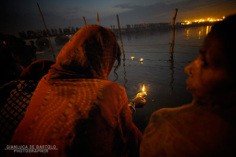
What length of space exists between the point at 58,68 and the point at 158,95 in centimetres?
394

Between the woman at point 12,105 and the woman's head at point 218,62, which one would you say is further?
the woman at point 12,105

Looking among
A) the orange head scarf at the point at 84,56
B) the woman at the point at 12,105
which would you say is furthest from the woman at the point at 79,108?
the woman at the point at 12,105

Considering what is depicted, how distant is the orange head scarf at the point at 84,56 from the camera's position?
1.05 metres

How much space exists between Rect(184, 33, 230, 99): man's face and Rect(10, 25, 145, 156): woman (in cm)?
68

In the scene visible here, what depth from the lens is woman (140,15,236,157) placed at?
1.43 ft

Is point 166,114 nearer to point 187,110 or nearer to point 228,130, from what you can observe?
point 187,110

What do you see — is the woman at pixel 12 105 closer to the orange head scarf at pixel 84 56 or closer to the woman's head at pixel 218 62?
the orange head scarf at pixel 84 56

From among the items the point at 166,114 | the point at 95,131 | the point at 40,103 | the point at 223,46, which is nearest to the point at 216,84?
the point at 223,46

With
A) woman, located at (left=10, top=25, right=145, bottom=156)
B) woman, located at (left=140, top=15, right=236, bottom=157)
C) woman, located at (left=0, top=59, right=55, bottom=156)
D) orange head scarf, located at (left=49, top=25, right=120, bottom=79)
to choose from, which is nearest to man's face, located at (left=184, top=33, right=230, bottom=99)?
woman, located at (left=140, top=15, right=236, bottom=157)

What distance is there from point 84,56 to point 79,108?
21.3 inches

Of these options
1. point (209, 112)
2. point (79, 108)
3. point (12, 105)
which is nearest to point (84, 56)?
point (79, 108)

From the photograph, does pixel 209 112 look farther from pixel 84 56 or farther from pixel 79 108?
pixel 84 56

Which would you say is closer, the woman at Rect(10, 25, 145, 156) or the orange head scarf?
the woman at Rect(10, 25, 145, 156)

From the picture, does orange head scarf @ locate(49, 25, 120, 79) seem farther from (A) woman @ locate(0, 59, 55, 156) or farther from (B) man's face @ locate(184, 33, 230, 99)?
(B) man's face @ locate(184, 33, 230, 99)
